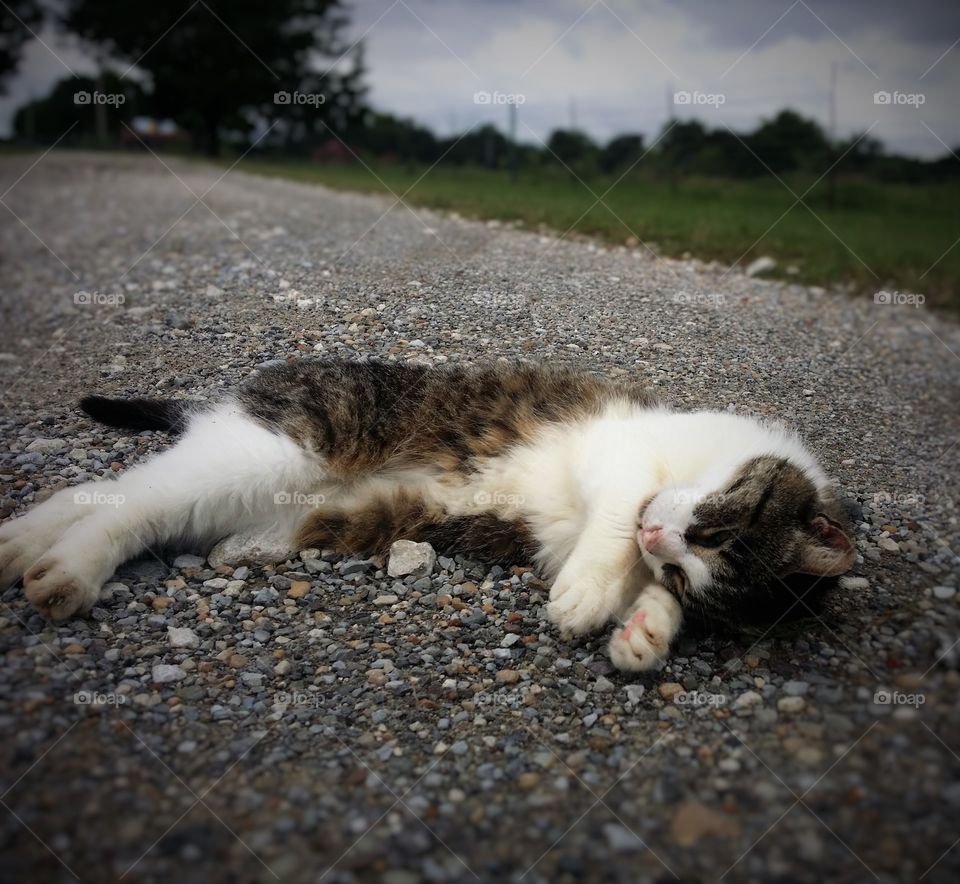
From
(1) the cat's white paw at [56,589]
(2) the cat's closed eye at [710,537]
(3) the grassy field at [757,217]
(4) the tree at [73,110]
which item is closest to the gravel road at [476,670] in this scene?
(1) the cat's white paw at [56,589]

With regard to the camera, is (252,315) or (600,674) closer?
(600,674)

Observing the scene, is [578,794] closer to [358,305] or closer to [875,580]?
[875,580]

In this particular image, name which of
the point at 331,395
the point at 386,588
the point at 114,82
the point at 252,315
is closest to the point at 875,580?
the point at 386,588

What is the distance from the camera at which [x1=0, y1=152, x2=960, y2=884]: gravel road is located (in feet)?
6.06

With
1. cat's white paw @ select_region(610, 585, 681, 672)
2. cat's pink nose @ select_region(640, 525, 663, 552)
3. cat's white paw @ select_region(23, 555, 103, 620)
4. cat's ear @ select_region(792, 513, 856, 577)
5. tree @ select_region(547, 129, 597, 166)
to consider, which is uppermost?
tree @ select_region(547, 129, 597, 166)

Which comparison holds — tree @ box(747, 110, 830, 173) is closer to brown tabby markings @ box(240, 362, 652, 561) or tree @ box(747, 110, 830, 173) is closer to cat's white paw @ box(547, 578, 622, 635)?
brown tabby markings @ box(240, 362, 652, 561)

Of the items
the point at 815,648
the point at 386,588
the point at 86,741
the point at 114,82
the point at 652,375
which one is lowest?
the point at 86,741

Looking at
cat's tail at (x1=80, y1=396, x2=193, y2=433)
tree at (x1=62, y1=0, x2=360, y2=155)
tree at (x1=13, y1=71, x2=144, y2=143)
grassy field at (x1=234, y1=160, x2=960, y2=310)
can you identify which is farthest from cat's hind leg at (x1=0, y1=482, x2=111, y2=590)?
tree at (x1=62, y1=0, x2=360, y2=155)

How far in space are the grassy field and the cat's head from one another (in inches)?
106

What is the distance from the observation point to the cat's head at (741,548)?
2580 millimetres

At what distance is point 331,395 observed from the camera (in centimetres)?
321

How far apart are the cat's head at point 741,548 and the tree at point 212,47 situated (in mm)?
5659

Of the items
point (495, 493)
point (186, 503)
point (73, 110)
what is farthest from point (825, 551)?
point (73, 110)

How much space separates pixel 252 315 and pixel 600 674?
264 cm
